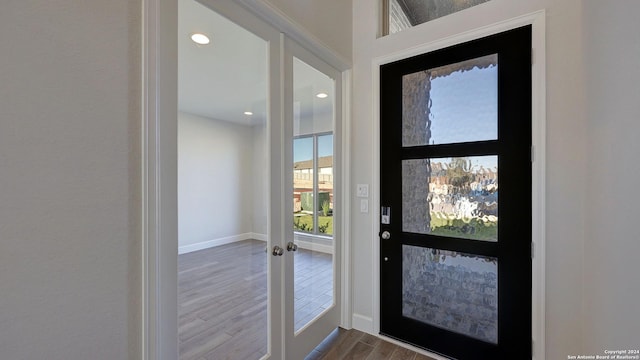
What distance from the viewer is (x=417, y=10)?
2180mm

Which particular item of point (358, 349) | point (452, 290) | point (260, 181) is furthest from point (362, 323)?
point (260, 181)

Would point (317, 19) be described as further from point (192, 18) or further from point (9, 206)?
point (9, 206)

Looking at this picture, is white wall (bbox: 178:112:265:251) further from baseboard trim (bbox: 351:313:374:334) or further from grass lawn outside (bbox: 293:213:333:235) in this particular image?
baseboard trim (bbox: 351:313:374:334)

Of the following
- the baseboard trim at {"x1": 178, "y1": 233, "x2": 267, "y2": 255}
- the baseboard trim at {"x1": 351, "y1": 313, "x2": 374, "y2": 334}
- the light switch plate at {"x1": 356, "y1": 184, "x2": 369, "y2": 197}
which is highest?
the light switch plate at {"x1": 356, "y1": 184, "x2": 369, "y2": 197}

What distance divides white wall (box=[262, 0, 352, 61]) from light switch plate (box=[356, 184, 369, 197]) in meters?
1.15

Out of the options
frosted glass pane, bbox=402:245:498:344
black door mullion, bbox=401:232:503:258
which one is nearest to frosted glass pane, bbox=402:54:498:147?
black door mullion, bbox=401:232:503:258

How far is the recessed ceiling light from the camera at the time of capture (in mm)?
1250

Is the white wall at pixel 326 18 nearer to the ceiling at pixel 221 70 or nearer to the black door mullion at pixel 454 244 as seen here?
the ceiling at pixel 221 70

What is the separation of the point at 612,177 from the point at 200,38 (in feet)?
6.42

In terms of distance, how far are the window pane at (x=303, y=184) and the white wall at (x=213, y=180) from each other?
0.99 feet

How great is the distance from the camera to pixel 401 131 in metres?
2.10

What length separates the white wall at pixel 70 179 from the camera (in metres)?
0.72

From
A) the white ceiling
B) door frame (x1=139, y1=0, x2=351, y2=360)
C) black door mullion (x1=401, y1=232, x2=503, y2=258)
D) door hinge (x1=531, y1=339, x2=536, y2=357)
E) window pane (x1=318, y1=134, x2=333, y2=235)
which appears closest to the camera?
door frame (x1=139, y1=0, x2=351, y2=360)

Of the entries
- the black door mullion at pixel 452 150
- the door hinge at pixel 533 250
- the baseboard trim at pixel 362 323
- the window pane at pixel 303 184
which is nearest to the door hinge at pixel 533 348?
the door hinge at pixel 533 250
